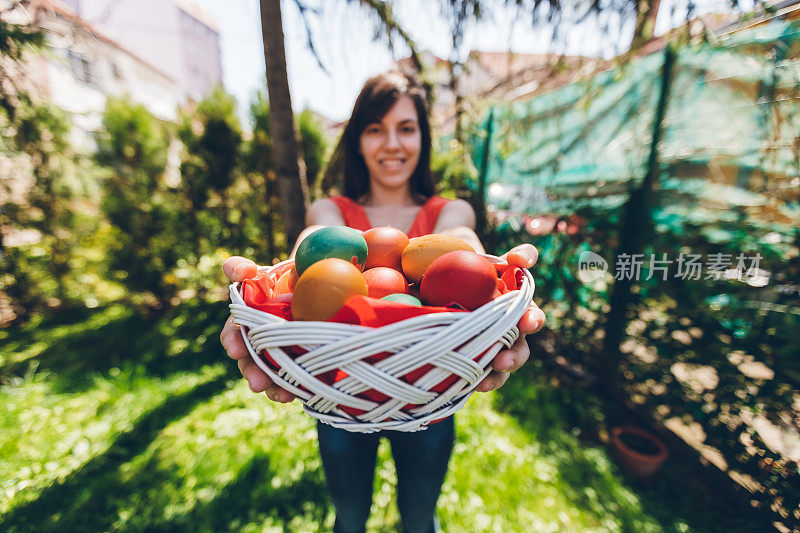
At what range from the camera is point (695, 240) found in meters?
2.40

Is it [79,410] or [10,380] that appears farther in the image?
[10,380]

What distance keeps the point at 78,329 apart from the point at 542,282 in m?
5.64

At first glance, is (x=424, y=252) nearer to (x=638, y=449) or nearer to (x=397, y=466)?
(x=397, y=466)

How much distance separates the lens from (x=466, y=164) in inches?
144

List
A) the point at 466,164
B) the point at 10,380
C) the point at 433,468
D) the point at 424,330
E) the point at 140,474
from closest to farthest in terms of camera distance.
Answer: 1. the point at 424,330
2. the point at 433,468
3. the point at 140,474
4. the point at 10,380
5. the point at 466,164

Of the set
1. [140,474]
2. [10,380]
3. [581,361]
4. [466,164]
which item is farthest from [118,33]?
[581,361]

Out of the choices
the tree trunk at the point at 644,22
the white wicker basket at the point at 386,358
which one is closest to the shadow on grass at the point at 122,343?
the white wicker basket at the point at 386,358

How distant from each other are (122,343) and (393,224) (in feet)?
13.0

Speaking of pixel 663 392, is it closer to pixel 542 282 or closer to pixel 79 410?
pixel 542 282

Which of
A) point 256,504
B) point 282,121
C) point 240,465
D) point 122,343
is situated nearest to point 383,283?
point 256,504

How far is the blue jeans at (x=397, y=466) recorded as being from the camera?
1.38 metres

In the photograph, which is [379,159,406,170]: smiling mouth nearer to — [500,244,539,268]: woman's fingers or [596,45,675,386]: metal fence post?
[500,244,539,268]: woman's fingers

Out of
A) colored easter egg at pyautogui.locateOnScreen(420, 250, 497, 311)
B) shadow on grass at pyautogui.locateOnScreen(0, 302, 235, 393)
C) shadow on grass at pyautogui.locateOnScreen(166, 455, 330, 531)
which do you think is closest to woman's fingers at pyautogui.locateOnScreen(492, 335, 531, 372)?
colored easter egg at pyautogui.locateOnScreen(420, 250, 497, 311)

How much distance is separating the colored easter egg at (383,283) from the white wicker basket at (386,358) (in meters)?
0.31
